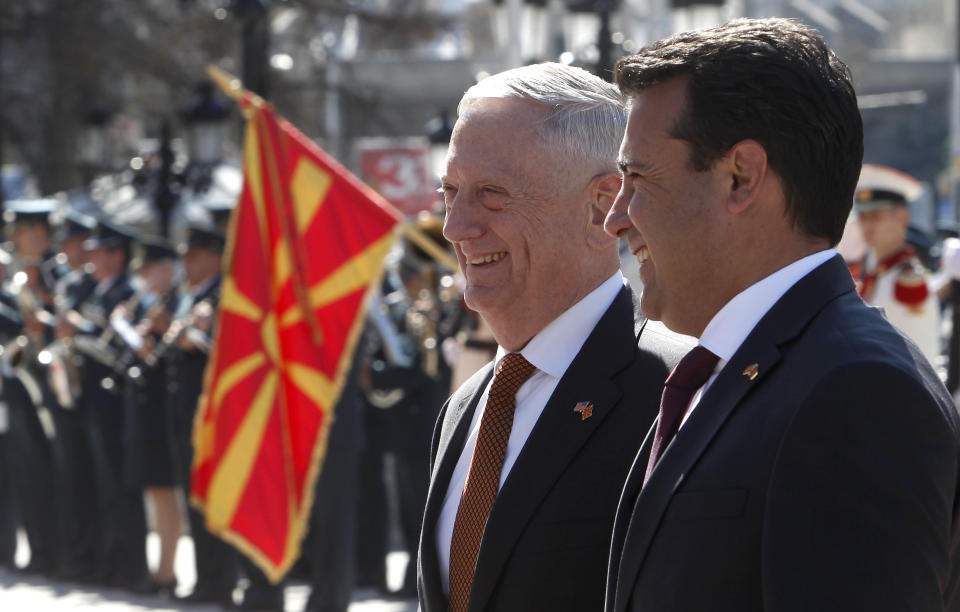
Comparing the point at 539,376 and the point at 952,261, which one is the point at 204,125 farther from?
the point at 539,376

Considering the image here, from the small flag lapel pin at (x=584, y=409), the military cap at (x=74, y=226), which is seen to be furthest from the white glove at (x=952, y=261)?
the military cap at (x=74, y=226)

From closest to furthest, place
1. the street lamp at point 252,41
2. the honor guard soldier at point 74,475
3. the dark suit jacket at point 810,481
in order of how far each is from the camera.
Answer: the dark suit jacket at point 810,481, the street lamp at point 252,41, the honor guard soldier at point 74,475

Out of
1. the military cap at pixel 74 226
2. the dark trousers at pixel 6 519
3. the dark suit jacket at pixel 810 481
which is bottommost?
the dark trousers at pixel 6 519

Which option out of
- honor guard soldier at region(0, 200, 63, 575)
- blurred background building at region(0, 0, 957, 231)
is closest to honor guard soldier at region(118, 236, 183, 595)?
honor guard soldier at region(0, 200, 63, 575)

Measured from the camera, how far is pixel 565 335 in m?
2.80

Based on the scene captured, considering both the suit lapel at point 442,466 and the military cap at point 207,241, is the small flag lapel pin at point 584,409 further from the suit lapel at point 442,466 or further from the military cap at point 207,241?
the military cap at point 207,241

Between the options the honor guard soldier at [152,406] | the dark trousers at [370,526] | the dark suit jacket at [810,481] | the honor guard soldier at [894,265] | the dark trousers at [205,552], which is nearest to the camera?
the dark suit jacket at [810,481]

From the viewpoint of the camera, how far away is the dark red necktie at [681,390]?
6.68ft

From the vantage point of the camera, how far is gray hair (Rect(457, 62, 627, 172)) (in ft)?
9.24

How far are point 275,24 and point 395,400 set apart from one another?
1285cm

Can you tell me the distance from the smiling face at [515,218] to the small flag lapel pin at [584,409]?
0.24 m

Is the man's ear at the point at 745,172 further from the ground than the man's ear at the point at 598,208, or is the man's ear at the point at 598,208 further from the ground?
the man's ear at the point at 745,172

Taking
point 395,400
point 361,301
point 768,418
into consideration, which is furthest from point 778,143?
point 395,400

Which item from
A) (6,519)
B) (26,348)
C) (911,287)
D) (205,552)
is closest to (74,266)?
(26,348)
